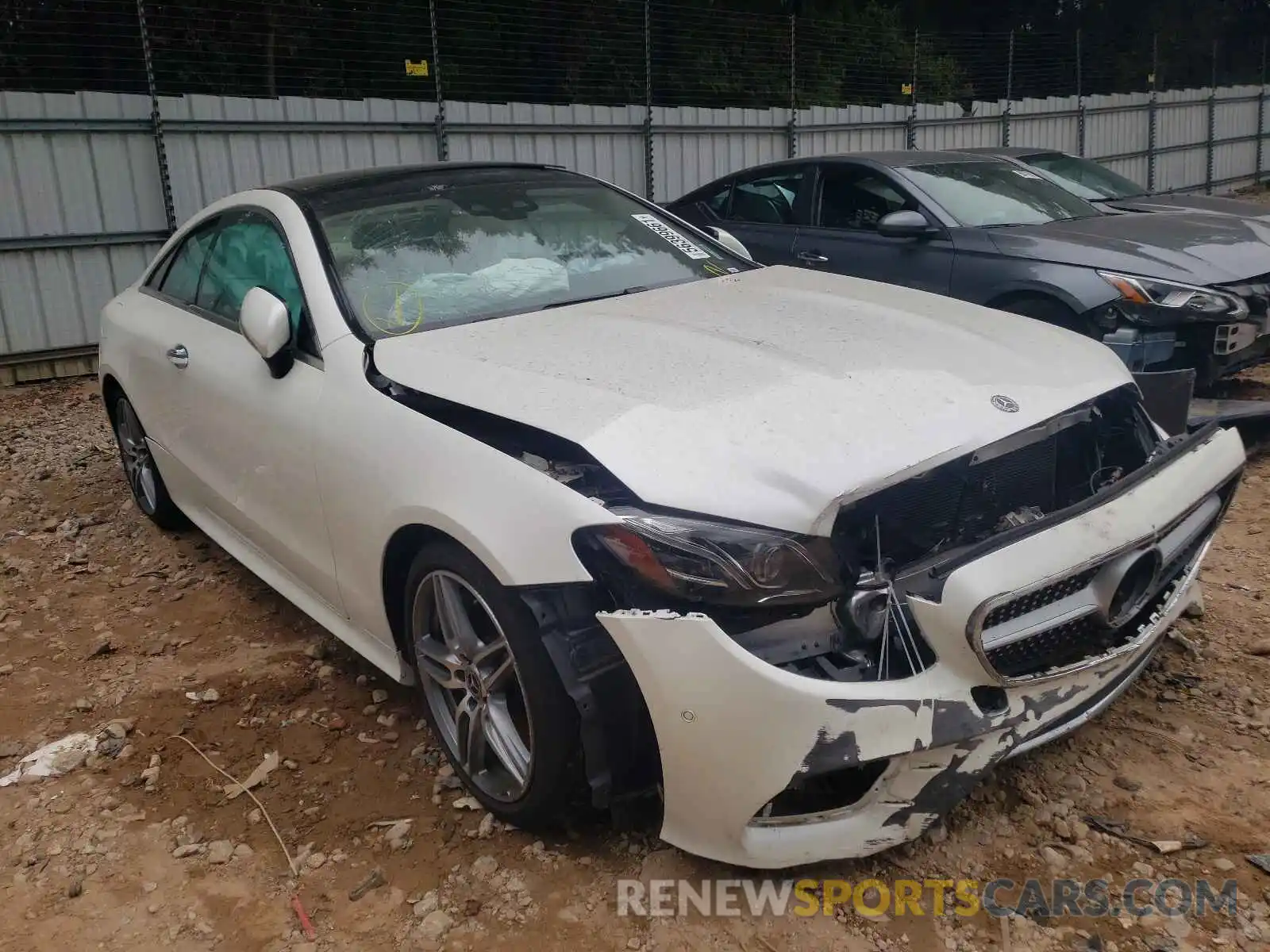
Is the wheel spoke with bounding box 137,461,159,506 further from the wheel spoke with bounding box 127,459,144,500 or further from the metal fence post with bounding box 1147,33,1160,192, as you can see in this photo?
the metal fence post with bounding box 1147,33,1160,192

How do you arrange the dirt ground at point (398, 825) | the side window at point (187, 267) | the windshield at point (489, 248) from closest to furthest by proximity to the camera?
the dirt ground at point (398, 825)
the windshield at point (489, 248)
the side window at point (187, 267)

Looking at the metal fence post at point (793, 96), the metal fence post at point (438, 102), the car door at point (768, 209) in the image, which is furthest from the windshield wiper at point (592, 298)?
the metal fence post at point (793, 96)

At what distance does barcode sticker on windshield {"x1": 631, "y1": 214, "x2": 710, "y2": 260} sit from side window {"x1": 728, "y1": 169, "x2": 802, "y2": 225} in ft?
9.97

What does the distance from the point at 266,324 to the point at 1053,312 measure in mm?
3972

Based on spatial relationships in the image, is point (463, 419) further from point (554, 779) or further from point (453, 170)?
point (453, 170)

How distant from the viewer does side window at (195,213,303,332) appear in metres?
3.34

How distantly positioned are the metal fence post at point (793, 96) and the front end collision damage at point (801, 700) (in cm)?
1015

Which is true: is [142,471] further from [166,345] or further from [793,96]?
[793,96]

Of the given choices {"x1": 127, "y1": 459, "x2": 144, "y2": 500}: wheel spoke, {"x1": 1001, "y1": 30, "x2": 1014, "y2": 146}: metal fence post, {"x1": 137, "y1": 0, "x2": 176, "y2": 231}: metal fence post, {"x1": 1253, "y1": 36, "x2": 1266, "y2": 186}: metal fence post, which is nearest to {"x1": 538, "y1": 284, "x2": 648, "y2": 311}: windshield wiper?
{"x1": 127, "y1": 459, "x2": 144, "y2": 500}: wheel spoke

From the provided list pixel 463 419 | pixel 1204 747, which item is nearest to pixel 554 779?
pixel 463 419

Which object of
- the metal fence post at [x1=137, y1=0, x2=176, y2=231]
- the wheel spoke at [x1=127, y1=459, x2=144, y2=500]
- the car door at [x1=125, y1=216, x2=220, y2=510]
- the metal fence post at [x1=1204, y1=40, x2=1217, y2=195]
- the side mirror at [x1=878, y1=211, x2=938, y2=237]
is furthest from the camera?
the metal fence post at [x1=1204, y1=40, x2=1217, y2=195]

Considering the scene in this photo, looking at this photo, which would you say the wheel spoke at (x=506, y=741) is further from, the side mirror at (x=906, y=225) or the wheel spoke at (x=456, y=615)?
the side mirror at (x=906, y=225)

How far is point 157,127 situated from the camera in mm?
7988

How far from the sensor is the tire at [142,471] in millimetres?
4621
